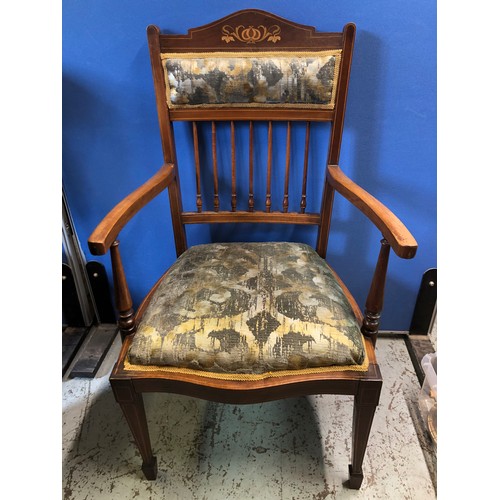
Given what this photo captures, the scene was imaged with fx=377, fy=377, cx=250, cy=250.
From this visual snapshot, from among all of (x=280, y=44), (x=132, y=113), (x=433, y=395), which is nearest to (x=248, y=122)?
(x=280, y=44)

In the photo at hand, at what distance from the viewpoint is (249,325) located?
0.82 m

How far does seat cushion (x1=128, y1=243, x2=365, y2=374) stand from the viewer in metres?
0.80

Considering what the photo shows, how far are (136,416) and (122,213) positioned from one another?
0.50 meters

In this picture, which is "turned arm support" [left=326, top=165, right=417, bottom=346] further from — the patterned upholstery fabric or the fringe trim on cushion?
the patterned upholstery fabric

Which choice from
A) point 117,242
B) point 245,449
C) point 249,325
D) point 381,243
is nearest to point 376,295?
point 381,243

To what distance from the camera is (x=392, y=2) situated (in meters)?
0.99

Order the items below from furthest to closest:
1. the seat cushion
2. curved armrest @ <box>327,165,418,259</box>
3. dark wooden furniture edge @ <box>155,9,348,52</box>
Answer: dark wooden furniture edge @ <box>155,9,348,52</box>
the seat cushion
curved armrest @ <box>327,165,418,259</box>

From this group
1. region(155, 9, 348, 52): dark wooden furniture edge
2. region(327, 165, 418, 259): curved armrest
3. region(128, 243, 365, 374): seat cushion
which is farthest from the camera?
region(155, 9, 348, 52): dark wooden furniture edge

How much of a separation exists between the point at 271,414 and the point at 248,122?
0.93 metres

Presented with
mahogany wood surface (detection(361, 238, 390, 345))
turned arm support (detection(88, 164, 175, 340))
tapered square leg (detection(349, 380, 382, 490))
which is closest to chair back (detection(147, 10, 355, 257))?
turned arm support (detection(88, 164, 175, 340))

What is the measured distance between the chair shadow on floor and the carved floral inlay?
110cm

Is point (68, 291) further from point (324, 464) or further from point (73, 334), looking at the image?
point (324, 464)

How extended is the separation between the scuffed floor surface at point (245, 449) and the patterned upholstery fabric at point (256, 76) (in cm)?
96

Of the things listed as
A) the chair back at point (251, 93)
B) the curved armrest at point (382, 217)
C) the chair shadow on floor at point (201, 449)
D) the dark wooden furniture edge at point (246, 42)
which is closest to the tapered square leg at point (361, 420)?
the chair shadow on floor at point (201, 449)
